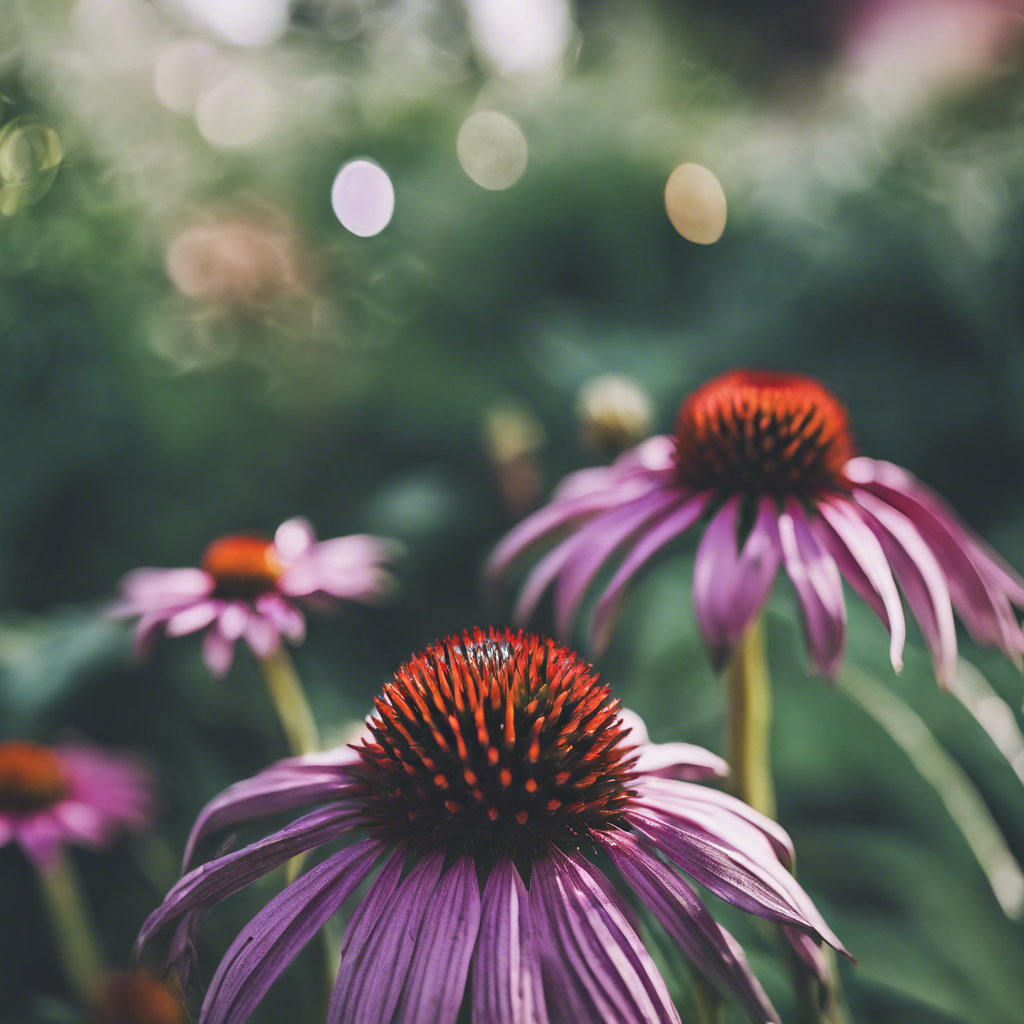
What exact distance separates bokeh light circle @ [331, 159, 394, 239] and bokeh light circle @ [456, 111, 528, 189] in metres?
0.21

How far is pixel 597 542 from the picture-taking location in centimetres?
55

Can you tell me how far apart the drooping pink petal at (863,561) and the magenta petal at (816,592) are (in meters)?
0.01

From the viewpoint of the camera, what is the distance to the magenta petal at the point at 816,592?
400mm

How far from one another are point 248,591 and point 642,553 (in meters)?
0.33

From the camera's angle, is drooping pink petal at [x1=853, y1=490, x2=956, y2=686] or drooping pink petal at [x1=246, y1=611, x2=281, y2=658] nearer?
drooping pink petal at [x1=853, y1=490, x2=956, y2=686]

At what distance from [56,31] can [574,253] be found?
1008 millimetres

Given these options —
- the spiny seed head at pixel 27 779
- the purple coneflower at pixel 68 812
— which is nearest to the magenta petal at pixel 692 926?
the purple coneflower at pixel 68 812

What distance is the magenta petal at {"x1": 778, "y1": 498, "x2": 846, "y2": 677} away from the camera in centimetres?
40

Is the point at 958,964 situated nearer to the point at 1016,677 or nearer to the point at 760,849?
the point at 1016,677

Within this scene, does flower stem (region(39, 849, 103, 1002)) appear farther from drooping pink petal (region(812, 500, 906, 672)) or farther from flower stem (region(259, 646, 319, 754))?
drooping pink petal (region(812, 500, 906, 672))

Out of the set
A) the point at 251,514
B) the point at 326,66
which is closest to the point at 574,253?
the point at 326,66

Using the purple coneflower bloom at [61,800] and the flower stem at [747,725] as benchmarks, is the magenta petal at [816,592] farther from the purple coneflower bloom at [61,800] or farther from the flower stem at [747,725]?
the purple coneflower bloom at [61,800]

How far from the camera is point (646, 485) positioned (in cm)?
61

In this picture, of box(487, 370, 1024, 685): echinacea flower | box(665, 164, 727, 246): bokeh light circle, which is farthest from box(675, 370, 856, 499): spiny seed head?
box(665, 164, 727, 246): bokeh light circle
